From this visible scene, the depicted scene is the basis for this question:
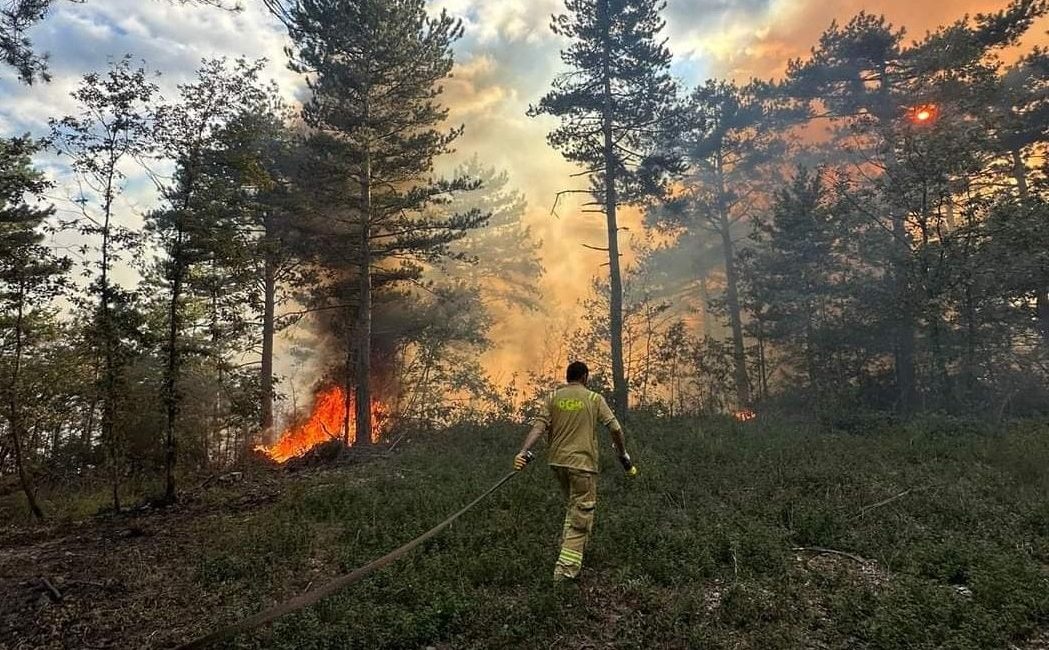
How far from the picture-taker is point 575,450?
667 centimetres

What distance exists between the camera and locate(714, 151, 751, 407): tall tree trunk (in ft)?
83.7

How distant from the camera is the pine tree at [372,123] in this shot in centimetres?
1825

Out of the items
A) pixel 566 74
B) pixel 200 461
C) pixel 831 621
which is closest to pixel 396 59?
pixel 566 74

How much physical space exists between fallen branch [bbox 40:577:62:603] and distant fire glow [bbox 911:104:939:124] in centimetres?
3053

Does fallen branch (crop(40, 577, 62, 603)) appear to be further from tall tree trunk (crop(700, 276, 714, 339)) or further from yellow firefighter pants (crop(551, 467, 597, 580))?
tall tree trunk (crop(700, 276, 714, 339))

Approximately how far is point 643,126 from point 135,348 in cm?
1664

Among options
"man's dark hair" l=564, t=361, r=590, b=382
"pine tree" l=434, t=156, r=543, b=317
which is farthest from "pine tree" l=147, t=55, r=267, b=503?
"pine tree" l=434, t=156, r=543, b=317

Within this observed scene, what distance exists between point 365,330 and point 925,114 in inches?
967

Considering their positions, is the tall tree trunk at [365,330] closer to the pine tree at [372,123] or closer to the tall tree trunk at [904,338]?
the pine tree at [372,123]

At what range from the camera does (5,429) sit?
1340 centimetres

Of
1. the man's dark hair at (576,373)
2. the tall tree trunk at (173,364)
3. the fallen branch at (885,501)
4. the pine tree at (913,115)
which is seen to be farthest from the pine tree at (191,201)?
the pine tree at (913,115)

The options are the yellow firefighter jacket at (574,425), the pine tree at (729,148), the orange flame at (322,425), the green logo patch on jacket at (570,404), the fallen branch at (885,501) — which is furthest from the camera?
the pine tree at (729,148)

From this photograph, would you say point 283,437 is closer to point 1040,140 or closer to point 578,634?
point 578,634

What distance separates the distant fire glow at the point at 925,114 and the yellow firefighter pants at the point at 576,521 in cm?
2560
